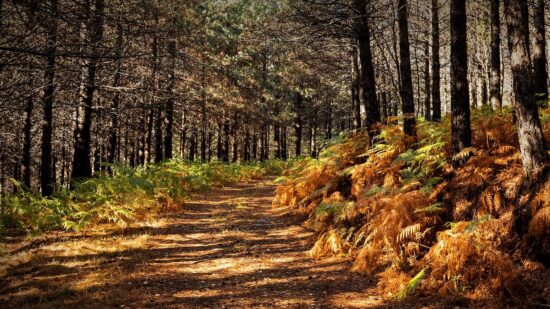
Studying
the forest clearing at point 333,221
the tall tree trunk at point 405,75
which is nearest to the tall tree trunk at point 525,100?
the forest clearing at point 333,221

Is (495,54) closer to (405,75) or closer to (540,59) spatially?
(540,59)

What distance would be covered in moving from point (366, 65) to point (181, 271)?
7137 millimetres

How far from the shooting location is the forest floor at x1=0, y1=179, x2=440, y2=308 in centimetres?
513

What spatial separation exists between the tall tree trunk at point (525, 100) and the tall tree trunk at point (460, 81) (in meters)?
1.52

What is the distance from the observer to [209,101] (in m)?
25.5

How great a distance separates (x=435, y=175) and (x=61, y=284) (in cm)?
620

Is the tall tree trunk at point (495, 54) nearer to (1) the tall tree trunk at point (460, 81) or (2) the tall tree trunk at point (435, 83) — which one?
(2) the tall tree trunk at point (435, 83)

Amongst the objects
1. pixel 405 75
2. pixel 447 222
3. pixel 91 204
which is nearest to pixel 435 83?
pixel 405 75

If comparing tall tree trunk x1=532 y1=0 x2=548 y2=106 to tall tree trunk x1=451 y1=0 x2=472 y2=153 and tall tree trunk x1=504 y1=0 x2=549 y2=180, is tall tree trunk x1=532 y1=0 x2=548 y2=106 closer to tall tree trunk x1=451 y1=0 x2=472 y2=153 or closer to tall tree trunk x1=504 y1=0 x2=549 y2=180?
tall tree trunk x1=451 y1=0 x2=472 y2=153

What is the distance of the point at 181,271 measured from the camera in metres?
6.42

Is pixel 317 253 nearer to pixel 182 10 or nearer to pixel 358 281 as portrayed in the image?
pixel 358 281

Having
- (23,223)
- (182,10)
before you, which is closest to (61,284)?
(23,223)

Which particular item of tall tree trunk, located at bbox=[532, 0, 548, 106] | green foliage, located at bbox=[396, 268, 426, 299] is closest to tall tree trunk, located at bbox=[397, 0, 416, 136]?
tall tree trunk, located at bbox=[532, 0, 548, 106]

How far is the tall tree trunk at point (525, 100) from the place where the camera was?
16.4 feet
